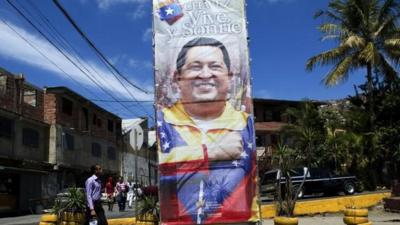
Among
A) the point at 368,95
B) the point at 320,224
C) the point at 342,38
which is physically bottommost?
the point at 320,224

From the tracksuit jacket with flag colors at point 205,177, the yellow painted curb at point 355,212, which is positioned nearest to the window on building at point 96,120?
the yellow painted curb at point 355,212

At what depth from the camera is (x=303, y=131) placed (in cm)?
3812

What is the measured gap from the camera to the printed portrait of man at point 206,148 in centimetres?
1023

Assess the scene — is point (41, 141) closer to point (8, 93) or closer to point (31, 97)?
point (31, 97)

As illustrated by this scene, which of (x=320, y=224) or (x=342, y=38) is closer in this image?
(x=320, y=224)

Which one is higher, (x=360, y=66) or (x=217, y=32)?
(x=360, y=66)

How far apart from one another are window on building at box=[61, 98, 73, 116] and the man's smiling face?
3591 centimetres

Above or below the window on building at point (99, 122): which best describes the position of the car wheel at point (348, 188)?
below

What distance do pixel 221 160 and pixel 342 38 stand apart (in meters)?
26.0

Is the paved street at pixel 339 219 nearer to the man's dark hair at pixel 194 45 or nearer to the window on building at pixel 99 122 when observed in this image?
the man's dark hair at pixel 194 45

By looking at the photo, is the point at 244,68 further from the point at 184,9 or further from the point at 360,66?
the point at 360,66

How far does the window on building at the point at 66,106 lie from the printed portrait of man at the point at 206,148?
36.0m

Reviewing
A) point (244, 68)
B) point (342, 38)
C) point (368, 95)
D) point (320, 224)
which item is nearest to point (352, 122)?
point (368, 95)

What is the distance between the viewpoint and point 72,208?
533 inches
